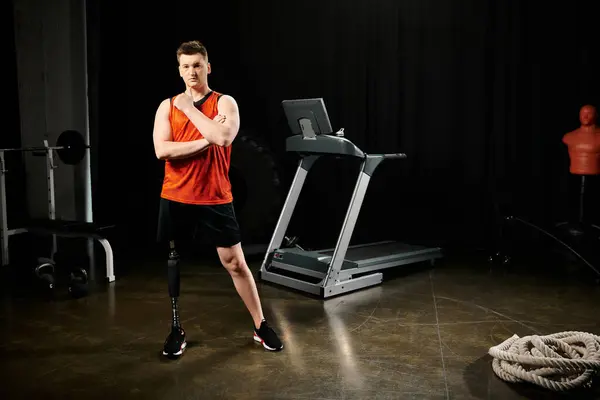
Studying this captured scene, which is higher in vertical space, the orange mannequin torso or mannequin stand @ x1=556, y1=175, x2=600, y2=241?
the orange mannequin torso

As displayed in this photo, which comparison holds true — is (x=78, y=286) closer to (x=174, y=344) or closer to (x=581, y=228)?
(x=174, y=344)

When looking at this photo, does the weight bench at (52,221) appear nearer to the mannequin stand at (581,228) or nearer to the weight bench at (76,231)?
the weight bench at (76,231)

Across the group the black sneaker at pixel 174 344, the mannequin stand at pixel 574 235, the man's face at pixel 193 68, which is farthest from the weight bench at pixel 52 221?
the mannequin stand at pixel 574 235

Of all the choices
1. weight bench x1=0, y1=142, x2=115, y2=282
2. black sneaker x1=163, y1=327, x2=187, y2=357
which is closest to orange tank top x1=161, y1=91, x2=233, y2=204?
black sneaker x1=163, y1=327, x2=187, y2=357

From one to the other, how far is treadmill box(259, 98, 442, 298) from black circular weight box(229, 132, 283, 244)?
2.39ft

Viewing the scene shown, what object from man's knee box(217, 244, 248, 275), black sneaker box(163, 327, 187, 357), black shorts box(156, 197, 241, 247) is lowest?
black sneaker box(163, 327, 187, 357)

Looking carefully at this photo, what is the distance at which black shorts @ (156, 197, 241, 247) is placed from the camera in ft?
10.5

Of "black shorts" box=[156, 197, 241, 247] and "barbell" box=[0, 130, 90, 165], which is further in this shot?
"barbell" box=[0, 130, 90, 165]

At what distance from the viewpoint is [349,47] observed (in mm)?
6285

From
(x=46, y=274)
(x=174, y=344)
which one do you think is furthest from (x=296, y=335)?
(x=46, y=274)

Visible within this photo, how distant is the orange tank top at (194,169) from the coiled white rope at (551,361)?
5.43 feet

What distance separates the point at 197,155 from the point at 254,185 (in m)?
3.03

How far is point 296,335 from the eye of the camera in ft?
12.4

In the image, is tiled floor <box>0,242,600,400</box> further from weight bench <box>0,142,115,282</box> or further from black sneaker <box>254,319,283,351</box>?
weight bench <box>0,142,115,282</box>
